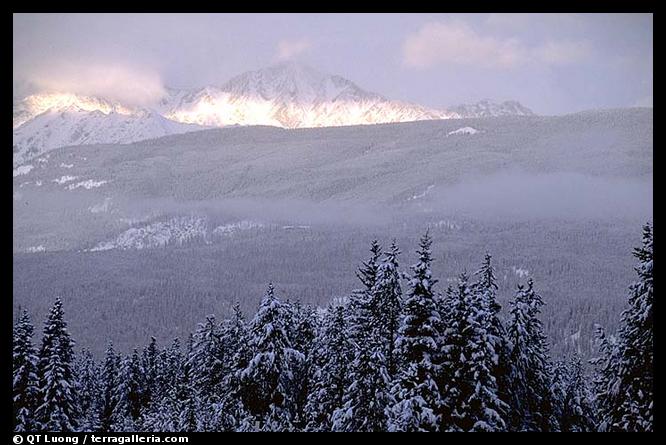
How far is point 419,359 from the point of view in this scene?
76.1ft

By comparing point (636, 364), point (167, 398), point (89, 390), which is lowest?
point (89, 390)

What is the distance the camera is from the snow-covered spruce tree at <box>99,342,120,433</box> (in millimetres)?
52431

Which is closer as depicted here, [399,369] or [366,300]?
[399,369]

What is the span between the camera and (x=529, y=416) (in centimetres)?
2658

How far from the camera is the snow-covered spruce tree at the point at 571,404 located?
31.9 metres

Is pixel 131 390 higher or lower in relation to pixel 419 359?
lower

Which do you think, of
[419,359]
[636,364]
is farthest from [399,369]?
[636,364]

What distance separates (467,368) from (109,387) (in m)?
42.0

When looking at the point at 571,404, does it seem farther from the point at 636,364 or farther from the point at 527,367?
the point at 636,364

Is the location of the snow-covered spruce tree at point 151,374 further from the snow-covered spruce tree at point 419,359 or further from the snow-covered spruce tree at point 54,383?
the snow-covered spruce tree at point 419,359

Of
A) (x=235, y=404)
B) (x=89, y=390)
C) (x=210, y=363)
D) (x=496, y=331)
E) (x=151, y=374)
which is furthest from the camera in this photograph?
(x=89, y=390)

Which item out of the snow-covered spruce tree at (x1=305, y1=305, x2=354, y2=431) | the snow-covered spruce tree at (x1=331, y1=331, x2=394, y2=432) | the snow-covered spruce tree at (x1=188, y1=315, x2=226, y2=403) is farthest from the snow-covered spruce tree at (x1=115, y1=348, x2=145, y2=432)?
the snow-covered spruce tree at (x1=331, y1=331, x2=394, y2=432)

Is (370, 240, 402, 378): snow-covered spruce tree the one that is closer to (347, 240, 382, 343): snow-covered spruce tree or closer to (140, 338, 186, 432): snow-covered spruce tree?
(347, 240, 382, 343): snow-covered spruce tree

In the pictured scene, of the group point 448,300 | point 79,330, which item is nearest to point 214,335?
point 448,300
